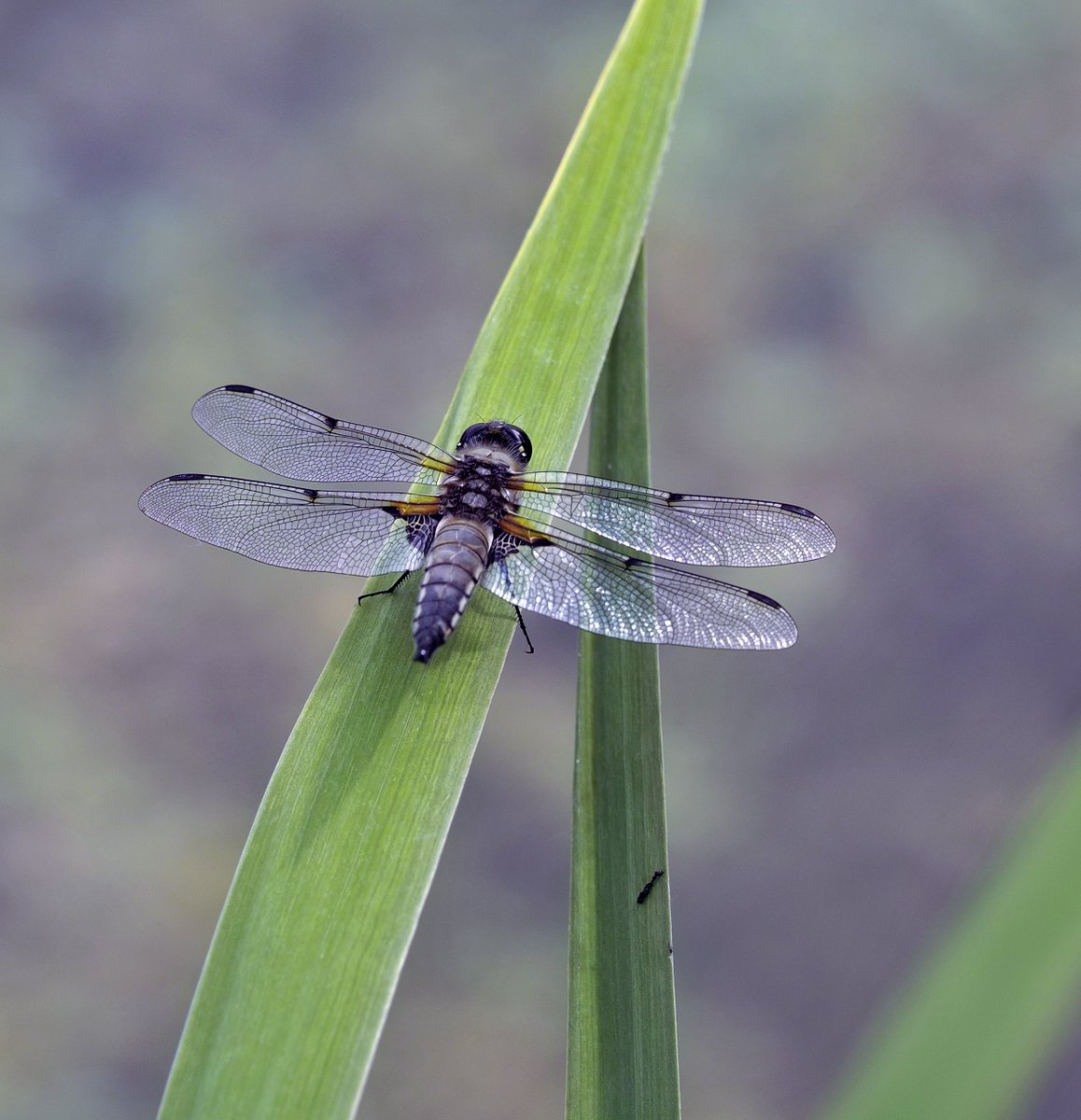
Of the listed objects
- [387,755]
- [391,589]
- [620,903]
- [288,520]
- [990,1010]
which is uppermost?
[288,520]

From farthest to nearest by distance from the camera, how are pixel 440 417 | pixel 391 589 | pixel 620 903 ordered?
pixel 440 417 → pixel 391 589 → pixel 620 903

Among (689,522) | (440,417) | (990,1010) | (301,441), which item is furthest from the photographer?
(440,417)

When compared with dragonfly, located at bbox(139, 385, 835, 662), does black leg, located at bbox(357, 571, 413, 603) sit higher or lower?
lower

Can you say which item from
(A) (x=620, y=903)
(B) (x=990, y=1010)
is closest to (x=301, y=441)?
(A) (x=620, y=903)

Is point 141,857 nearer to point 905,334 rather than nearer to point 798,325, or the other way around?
point 798,325

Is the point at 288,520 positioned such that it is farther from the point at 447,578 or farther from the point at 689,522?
the point at 689,522

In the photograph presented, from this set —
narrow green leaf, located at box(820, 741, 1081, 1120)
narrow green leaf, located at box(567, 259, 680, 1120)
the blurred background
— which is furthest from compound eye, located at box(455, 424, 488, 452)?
the blurred background

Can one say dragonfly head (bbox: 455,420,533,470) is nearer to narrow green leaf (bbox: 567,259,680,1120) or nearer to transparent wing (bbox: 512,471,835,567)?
transparent wing (bbox: 512,471,835,567)
